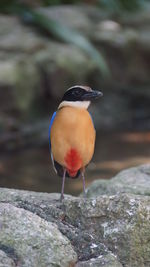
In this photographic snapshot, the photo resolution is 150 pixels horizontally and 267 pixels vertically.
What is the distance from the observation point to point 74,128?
4.06 meters

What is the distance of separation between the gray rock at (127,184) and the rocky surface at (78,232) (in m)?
1.03

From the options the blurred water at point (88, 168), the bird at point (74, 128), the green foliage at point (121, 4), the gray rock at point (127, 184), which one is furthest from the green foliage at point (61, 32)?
the bird at point (74, 128)

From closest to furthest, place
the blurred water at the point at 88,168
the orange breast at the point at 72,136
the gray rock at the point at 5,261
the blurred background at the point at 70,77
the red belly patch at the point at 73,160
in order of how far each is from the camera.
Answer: the gray rock at the point at 5,261 < the orange breast at the point at 72,136 < the red belly patch at the point at 73,160 < the blurred water at the point at 88,168 < the blurred background at the point at 70,77

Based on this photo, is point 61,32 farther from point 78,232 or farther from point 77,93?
point 78,232

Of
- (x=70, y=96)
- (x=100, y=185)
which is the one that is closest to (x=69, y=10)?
(x=100, y=185)

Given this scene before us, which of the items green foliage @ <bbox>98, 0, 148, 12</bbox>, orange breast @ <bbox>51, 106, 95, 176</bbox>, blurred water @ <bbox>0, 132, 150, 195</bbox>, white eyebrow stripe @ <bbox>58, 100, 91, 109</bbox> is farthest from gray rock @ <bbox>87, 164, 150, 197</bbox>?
green foliage @ <bbox>98, 0, 148, 12</bbox>

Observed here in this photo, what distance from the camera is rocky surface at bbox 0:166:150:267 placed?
3406 millimetres

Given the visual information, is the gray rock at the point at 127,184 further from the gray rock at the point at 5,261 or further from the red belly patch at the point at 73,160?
the gray rock at the point at 5,261

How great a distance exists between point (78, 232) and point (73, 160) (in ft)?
2.18

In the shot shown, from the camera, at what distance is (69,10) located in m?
12.5

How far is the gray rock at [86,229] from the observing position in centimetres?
345

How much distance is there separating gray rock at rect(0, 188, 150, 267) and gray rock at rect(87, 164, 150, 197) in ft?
3.46

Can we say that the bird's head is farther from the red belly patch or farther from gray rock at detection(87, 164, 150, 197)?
gray rock at detection(87, 164, 150, 197)

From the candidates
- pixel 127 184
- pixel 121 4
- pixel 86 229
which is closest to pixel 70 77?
pixel 121 4
